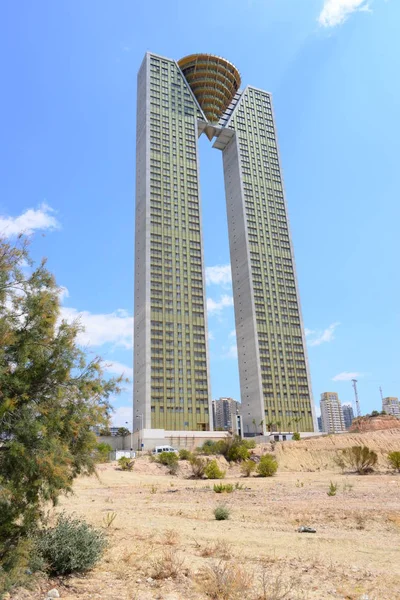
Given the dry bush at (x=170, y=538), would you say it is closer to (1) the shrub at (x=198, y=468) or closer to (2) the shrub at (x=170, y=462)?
(1) the shrub at (x=198, y=468)

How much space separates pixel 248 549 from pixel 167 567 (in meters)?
2.86

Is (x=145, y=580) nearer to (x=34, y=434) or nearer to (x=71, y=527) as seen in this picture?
(x=71, y=527)

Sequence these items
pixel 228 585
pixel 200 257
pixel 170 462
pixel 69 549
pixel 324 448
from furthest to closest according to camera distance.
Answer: pixel 200 257
pixel 324 448
pixel 170 462
pixel 69 549
pixel 228 585

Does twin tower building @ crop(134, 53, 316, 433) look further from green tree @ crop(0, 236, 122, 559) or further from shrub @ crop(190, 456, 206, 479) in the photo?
green tree @ crop(0, 236, 122, 559)

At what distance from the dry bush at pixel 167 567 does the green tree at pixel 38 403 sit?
2.71m

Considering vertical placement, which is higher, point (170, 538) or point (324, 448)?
point (324, 448)

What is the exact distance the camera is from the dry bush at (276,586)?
723 centimetres

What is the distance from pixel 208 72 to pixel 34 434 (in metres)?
145

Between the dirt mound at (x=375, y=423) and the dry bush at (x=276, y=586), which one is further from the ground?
the dirt mound at (x=375, y=423)

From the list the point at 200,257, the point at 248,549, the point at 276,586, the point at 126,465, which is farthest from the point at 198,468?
the point at 200,257

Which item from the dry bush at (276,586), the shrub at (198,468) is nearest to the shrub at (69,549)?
the dry bush at (276,586)

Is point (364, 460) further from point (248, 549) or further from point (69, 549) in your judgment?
point (69, 549)

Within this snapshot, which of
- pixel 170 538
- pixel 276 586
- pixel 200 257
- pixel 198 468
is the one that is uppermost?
pixel 200 257

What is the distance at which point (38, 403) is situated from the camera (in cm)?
941
